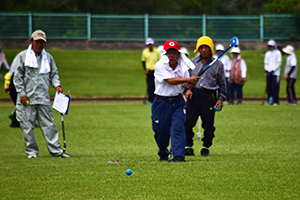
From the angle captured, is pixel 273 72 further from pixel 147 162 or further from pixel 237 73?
pixel 147 162

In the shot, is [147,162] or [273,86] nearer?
[147,162]

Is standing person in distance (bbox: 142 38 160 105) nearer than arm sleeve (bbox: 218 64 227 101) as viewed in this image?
No

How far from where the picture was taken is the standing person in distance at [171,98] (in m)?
8.17

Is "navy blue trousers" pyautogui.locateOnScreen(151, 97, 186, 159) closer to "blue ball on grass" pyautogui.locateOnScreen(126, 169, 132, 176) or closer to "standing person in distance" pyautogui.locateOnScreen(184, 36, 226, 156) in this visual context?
"standing person in distance" pyautogui.locateOnScreen(184, 36, 226, 156)

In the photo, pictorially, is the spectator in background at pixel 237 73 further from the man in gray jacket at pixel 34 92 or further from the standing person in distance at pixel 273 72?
the man in gray jacket at pixel 34 92

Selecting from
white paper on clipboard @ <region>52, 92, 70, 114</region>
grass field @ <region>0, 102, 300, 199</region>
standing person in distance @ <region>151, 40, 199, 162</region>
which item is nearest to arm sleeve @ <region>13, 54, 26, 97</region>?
white paper on clipboard @ <region>52, 92, 70, 114</region>

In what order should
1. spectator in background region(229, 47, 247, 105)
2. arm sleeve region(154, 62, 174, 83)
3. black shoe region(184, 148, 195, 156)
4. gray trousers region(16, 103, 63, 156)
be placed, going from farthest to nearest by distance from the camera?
spectator in background region(229, 47, 247, 105)
black shoe region(184, 148, 195, 156)
gray trousers region(16, 103, 63, 156)
arm sleeve region(154, 62, 174, 83)

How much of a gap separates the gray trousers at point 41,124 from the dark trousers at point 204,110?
2429 millimetres

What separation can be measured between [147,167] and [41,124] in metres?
2.39

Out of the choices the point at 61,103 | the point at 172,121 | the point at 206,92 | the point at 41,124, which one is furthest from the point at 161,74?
the point at 41,124

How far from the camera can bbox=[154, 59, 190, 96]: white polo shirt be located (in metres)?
8.16

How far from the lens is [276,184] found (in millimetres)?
6590

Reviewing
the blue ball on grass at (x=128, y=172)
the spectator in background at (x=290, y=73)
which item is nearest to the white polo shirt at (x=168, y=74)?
the blue ball on grass at (x=128, y=172)

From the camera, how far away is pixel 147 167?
7.89 m
